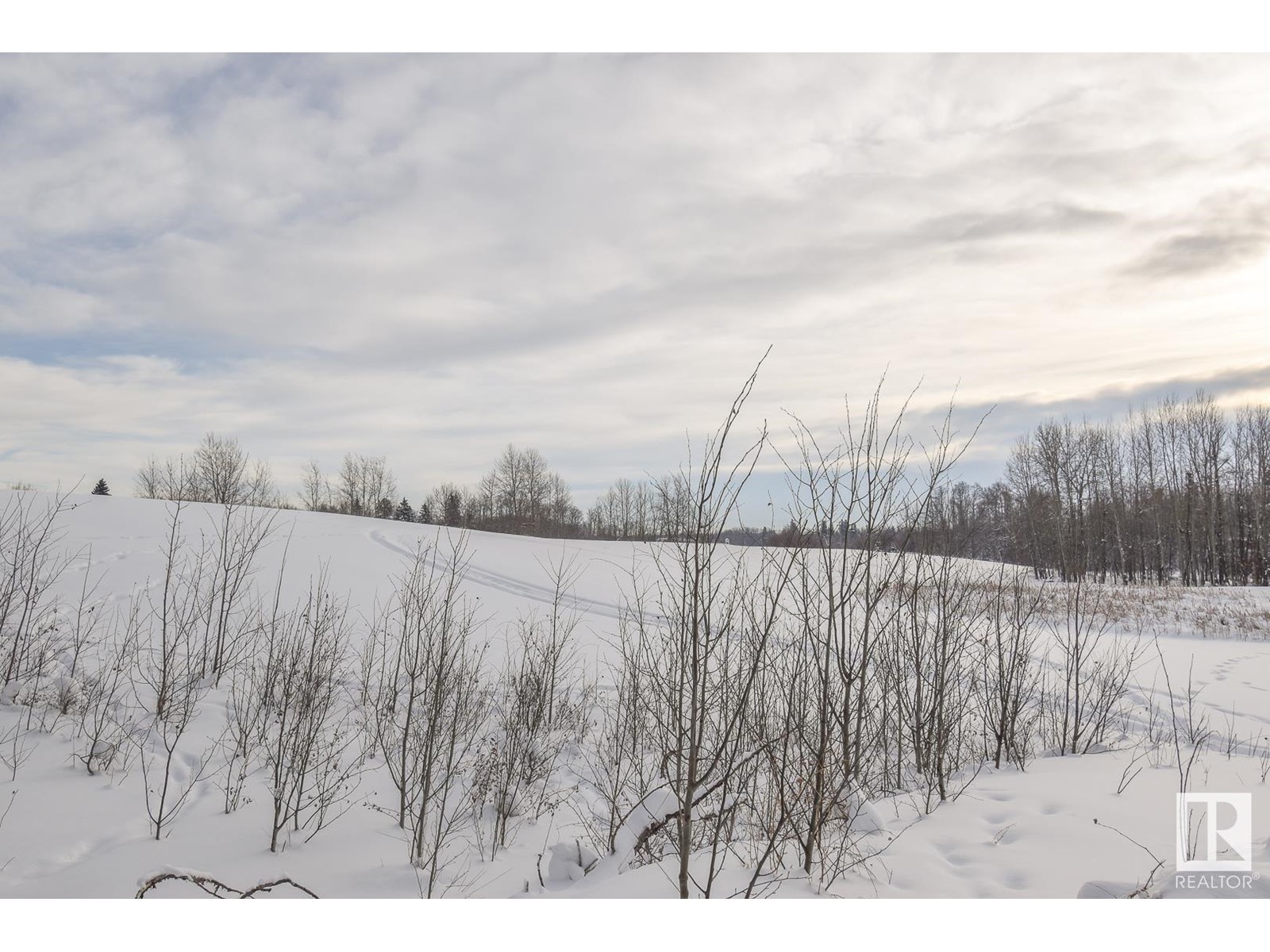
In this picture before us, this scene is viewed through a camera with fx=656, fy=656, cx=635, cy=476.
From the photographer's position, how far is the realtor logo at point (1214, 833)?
315cm

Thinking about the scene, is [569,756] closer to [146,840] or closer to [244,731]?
[244,731]

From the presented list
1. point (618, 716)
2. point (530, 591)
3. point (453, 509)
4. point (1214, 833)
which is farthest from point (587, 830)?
point (453, 509)

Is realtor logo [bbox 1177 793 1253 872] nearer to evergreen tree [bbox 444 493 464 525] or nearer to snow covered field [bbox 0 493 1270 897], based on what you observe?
snow covered field [bbox 0 493 1270 897]

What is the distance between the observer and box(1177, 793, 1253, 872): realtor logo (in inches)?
124

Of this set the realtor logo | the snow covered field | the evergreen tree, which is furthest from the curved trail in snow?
the evergreen tree

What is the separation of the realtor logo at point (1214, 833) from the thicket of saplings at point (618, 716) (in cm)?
154

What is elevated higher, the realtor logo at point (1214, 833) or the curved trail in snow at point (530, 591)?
the realtor logo at point (1214, 833)

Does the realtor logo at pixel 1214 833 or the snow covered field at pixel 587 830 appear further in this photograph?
the snow covered field at pixel 587 830

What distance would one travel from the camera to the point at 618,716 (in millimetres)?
7285

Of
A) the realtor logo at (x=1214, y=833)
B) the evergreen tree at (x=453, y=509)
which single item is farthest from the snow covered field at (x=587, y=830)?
the evergreen tree at (x=453, y=509)

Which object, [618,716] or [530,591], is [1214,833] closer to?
[618,716]

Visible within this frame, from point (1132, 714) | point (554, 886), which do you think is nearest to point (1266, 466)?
point (1132, 714)

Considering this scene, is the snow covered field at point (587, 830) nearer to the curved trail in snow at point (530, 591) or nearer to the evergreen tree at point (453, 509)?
the curved trail in snow at point (530, 591)

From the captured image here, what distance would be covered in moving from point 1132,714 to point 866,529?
8.85m
